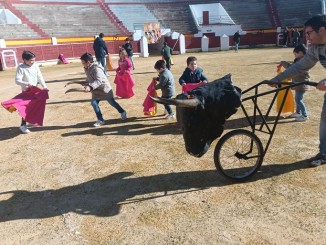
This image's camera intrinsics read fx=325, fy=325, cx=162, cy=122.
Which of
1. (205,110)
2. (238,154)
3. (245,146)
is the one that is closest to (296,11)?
(245,146)

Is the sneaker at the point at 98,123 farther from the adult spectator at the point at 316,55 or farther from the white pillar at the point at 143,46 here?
the white pillar at the point at 143,46

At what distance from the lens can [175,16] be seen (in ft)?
102

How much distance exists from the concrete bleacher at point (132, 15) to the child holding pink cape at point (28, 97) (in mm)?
23201

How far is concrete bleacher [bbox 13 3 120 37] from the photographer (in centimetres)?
2505

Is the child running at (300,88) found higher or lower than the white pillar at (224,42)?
lower

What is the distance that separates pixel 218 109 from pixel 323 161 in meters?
1.63

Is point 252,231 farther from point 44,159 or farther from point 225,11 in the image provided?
point 225,11

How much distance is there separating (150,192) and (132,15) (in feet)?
94.5

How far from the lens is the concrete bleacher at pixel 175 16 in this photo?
29.6 metres

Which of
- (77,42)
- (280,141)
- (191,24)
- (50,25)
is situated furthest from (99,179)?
(191,24)

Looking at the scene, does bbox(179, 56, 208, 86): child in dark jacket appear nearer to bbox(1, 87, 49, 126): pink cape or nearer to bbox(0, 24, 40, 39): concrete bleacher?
bbox(1, 87, 49, 126): pink cape

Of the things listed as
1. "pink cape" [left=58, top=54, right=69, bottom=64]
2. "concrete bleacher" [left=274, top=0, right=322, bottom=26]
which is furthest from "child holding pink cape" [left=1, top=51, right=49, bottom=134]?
"concrete bleacher" [left=274, top=0, right=322, bottom=26]

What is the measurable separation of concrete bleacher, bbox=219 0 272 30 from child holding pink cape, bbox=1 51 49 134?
26693 mm

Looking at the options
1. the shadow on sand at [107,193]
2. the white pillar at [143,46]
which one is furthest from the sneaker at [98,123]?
the white pillar at [143,46]
